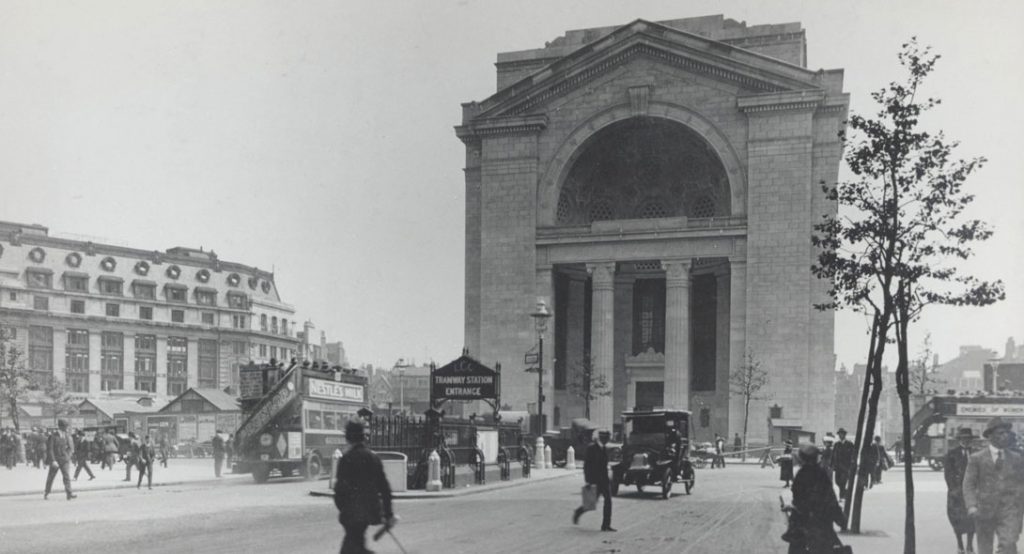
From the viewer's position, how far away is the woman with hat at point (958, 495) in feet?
38.0

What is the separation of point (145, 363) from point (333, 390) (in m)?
58.9

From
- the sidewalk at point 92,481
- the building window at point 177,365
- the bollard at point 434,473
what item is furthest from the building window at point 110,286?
the bollard at point 434,473

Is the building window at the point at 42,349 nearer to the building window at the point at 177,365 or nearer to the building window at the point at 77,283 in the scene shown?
the building window at the point at 77,283

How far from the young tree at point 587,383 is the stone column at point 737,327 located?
21.1ft

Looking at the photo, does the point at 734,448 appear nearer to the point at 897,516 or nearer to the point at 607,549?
the point at 897,516

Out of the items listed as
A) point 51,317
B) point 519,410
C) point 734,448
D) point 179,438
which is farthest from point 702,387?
point 51,317

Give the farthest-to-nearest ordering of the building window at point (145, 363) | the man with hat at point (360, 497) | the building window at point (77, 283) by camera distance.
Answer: the building window at point (145, 363) → the building window at point (77, 283) → the man with hat at point (360, 497)

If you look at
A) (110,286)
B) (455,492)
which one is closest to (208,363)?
(110,286)

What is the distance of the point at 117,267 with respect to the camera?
83438 mm

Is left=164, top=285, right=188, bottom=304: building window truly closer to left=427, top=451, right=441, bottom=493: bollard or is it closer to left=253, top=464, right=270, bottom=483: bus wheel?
left=253, top=464, right=270, bottom=483: bus wheel

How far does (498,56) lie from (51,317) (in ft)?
147

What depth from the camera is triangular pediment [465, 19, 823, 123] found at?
4588cm

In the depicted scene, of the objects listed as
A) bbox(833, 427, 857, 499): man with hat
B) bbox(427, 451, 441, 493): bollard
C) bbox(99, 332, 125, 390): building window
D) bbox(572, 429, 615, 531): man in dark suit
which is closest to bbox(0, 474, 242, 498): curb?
bbox(427, 451, 441, 493): bollard

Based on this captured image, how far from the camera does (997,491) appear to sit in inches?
377
